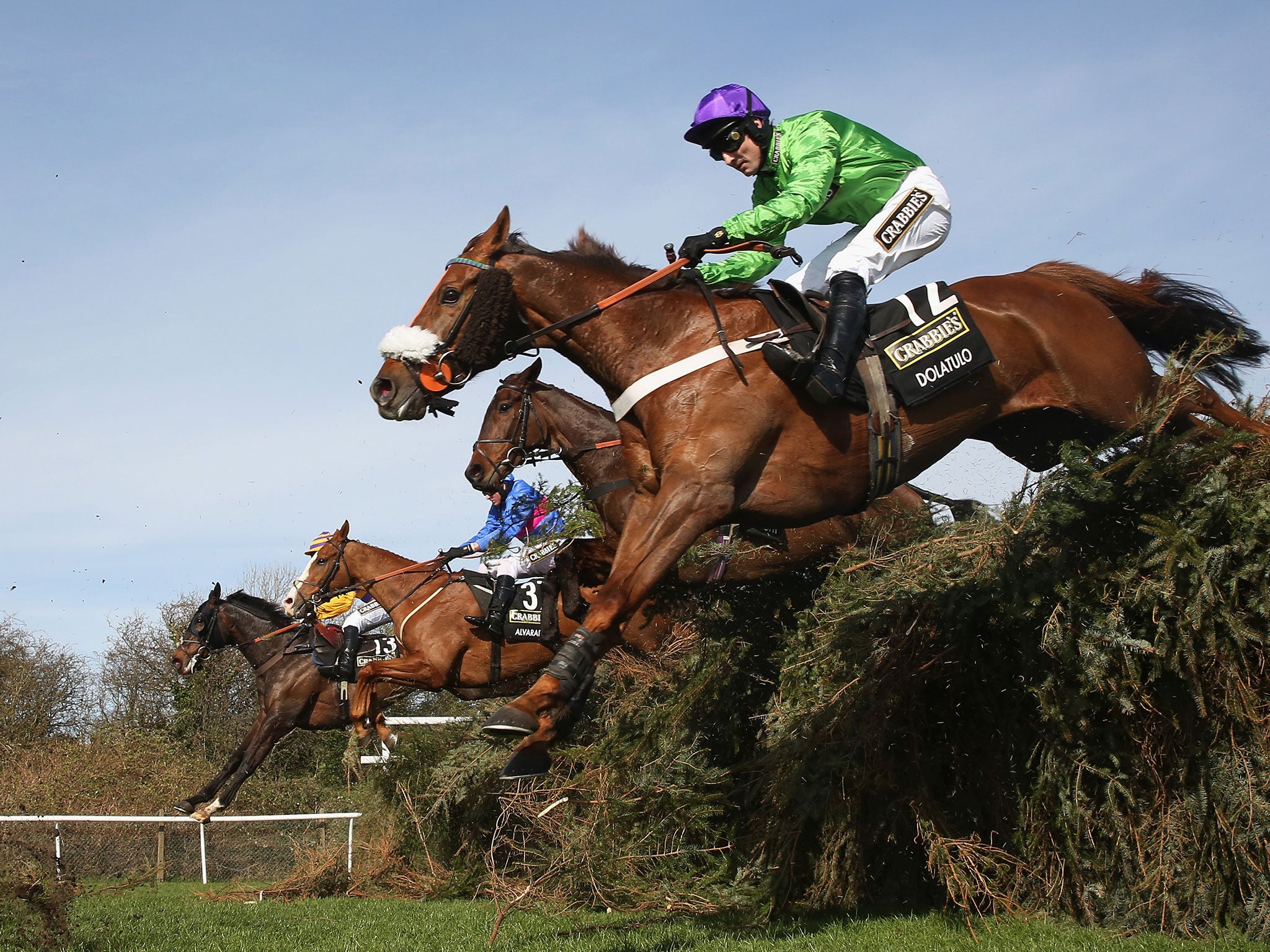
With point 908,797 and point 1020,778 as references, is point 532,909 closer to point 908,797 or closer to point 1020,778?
point 908,797

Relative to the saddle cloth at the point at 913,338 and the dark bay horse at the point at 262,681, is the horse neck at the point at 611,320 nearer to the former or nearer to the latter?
the saddle cloth at the point at 913,338

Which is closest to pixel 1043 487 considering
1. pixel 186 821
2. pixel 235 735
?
pixel 186 821

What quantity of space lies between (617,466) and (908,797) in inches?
140

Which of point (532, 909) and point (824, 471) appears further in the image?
point (532, 909)

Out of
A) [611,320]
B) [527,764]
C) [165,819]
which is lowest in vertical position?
[165,819]

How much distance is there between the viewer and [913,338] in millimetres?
4371

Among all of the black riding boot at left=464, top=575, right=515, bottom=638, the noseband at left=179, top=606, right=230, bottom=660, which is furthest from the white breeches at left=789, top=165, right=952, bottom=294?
the noseband at left=179, top=606, right=230, bottom=660

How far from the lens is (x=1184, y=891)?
443 cm

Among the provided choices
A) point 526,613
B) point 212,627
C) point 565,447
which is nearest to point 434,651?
point 526,613

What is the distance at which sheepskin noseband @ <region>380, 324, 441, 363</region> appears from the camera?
440 centimetres

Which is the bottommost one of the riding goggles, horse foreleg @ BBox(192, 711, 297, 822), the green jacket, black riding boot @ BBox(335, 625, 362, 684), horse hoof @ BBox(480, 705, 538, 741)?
horse foreleg @ BBox(192, 711, 297, 822)

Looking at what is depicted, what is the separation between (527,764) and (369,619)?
965cm

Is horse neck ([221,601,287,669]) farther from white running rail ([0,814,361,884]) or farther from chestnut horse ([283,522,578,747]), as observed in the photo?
chestnut horse ([283,522,578,747])

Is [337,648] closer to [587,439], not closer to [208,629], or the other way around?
[208,629]
